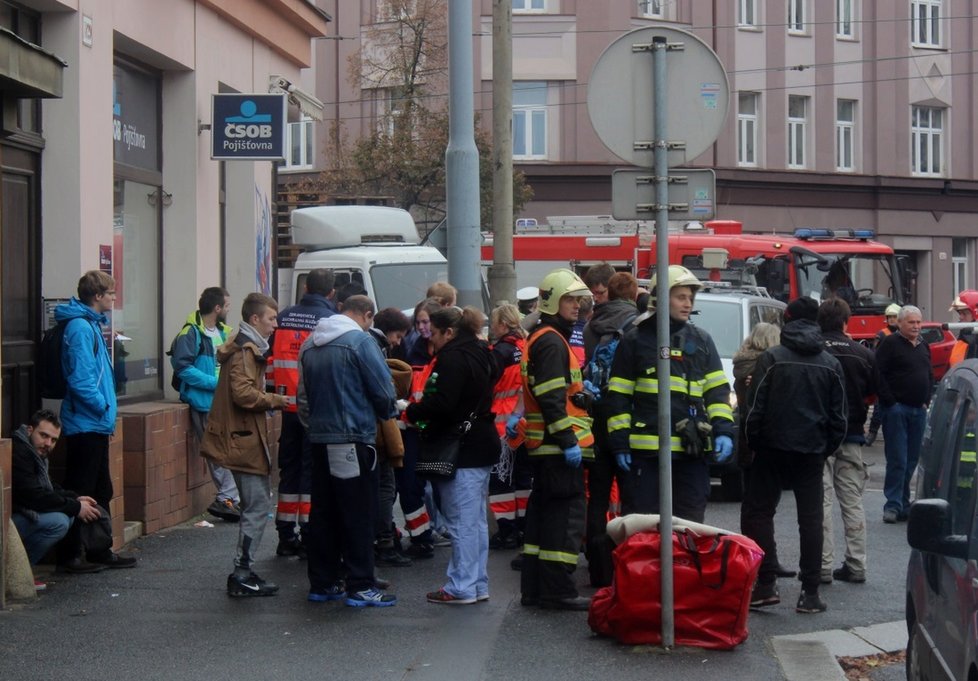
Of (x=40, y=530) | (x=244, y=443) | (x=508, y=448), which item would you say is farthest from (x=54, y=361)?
(x=508, y=448)

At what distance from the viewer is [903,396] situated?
12.2m

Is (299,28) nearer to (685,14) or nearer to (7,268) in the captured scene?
(7,268)

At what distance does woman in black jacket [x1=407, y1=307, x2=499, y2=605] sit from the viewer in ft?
27.0

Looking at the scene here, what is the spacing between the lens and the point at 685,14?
3728 cm

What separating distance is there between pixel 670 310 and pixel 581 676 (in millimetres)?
2213

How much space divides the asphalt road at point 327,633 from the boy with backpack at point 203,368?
72.2 inches

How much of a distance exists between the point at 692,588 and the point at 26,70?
467 cm

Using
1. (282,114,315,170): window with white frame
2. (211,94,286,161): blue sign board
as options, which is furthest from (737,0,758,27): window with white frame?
(211,94,286,161): blue sign board

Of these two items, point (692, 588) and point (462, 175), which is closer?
point (692, 588)

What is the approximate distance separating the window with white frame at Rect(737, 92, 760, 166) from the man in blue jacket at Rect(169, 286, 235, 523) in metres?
28.2

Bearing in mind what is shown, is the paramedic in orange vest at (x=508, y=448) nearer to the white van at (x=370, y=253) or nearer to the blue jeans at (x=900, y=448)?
the blue jeans at (x=900, y=448)

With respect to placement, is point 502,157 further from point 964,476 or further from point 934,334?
point 964,476

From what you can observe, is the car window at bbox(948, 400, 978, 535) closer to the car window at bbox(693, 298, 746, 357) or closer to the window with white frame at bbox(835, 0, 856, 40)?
the car window at bbox(693, 298, 746, 357)

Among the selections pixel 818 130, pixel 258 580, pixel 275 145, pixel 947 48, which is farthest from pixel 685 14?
pixel 258 580
